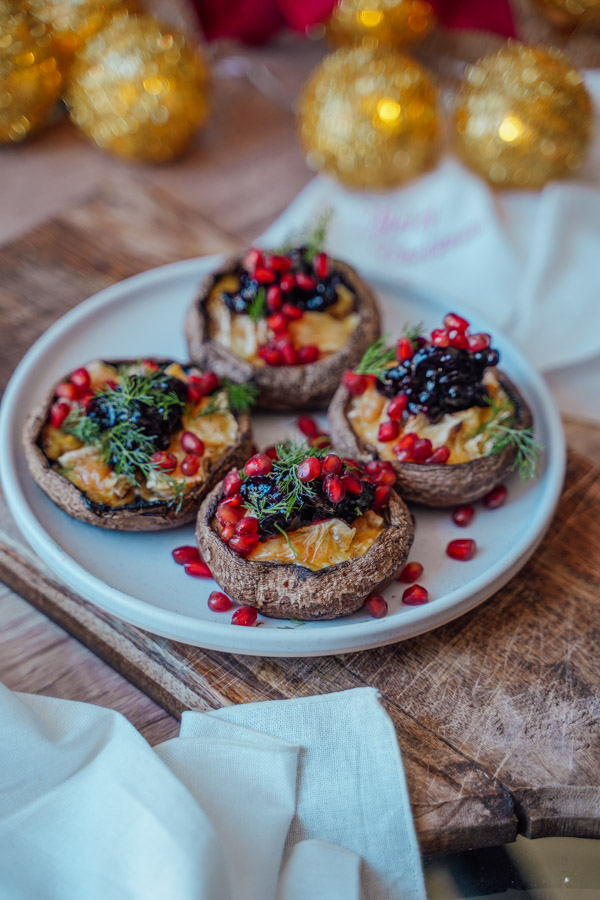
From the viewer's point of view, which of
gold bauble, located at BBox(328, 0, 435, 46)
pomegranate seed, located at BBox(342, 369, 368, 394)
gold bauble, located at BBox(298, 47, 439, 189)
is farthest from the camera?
gold bauble, located at BBox(328, 0, 435, 46)

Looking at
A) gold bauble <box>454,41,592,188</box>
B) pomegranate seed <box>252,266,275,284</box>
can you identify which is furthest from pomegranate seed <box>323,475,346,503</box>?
gold bauble <box>454,41,592,188</box>

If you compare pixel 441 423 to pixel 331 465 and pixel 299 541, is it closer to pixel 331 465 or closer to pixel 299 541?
pixel 331 465

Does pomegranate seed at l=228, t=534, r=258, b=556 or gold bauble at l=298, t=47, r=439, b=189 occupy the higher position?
gold bauble at l=298, t=47, r=439, b=189

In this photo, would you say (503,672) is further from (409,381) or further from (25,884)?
(25,884)

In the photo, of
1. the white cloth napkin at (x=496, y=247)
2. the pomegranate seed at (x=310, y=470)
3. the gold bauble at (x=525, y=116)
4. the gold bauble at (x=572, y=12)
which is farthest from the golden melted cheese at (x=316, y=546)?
the gold bauble at (x=572, y=12)

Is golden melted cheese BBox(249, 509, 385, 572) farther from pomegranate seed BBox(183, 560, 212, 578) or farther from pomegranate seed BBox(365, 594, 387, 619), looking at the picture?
pomegranate seed BBox(183, 560, 212, 578)

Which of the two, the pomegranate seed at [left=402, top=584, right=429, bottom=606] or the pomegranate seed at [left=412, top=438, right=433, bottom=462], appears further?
the pomegranate seed at [left=412, top=438, right=433, bottom=462]

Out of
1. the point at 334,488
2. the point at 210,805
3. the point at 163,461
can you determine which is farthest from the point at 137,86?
the point at 210,805
